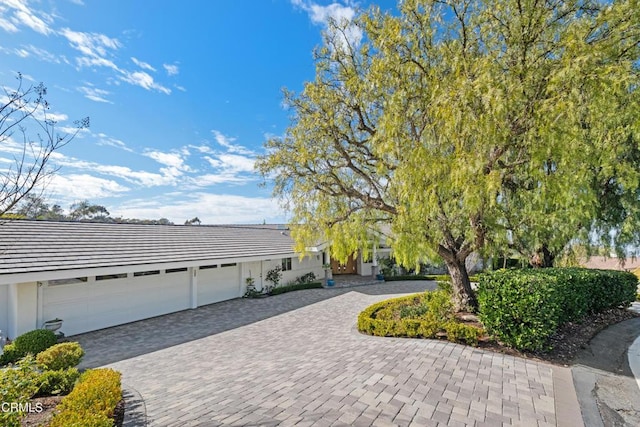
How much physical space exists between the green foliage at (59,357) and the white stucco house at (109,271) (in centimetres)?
354

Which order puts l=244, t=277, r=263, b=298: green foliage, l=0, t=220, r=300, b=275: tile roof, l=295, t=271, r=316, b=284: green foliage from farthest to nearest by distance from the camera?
l=295, t=271, r=316, b=284: green foliage
l=244, t=277, r=263, b=298: green foliage
l=0, t=220, r=300, b=275: tile roof

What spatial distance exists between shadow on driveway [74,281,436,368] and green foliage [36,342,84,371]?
1340 mm

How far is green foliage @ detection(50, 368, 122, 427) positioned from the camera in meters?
3.64

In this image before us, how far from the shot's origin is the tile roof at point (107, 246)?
998 centimetres

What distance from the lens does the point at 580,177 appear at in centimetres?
761

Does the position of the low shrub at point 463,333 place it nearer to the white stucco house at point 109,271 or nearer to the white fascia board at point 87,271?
the white stucco house at point 109,271

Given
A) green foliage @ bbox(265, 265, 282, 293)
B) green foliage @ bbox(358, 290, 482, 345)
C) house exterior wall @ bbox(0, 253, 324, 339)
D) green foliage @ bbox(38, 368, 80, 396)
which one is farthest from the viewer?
green foliage @ bbox(265, 265, 282, 293)

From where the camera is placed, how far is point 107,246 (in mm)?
12695

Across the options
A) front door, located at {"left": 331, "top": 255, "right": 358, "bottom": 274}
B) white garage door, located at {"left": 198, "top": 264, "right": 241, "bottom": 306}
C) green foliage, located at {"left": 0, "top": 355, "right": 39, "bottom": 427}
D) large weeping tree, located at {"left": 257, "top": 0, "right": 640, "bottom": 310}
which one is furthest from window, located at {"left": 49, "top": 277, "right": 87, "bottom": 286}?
front door, located at {"left": 331, "top": 255, "right": 358, "bottom": 274}

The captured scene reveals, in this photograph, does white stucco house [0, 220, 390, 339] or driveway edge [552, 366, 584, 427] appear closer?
driveway edge [552, 366, 584, 427]

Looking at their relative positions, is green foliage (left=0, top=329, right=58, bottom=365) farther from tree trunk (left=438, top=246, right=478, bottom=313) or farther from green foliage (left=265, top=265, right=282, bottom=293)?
green foliage (left=265, top=265, right=282, bottom=293)

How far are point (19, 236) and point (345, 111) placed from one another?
1187cm

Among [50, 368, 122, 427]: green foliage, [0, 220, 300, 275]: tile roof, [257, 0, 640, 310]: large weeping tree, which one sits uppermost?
[257, 0, 640, 310]: large weeping tree

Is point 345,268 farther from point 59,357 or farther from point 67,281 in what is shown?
point 59,357
